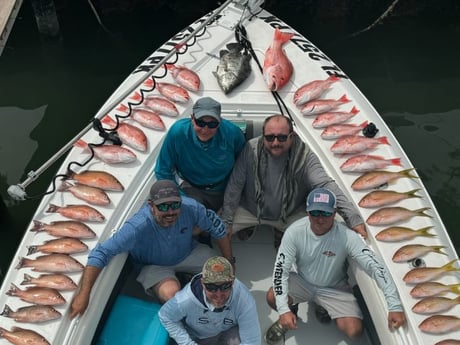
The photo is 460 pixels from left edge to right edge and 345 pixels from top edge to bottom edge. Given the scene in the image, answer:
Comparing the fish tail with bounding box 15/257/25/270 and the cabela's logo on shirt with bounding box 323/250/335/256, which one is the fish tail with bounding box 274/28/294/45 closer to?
the cabela's logo on shirt with bounding box 323/250/335/256

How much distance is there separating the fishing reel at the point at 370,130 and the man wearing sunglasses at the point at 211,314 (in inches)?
79.9

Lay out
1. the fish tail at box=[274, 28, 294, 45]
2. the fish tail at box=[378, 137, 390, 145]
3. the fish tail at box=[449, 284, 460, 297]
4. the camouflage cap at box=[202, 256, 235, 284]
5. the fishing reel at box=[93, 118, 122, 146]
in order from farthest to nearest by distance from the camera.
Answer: the fish tail at box=[274, 28, 294, 45]
the fish tail at box=[378, 137, 390, 145]
the fishing reel at box=[93, 118, 122, 146]
the fish tail at box=[449, 284, 460, 297]
the camouflage cap at box=[202, 256, 235, 284]

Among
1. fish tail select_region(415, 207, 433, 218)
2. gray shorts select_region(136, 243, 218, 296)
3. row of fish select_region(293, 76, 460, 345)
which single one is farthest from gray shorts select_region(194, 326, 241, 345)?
fish tail select_region(415, 207, 433, 218)

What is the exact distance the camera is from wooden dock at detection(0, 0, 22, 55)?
531 cm

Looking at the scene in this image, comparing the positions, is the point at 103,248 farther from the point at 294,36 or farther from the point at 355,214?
the point at 294,36

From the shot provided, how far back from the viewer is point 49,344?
10.8 ft

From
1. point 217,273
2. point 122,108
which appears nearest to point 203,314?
point 217,273

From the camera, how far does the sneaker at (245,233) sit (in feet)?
15.2

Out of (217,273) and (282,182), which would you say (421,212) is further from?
(217,273)

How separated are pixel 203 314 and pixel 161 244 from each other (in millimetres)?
645

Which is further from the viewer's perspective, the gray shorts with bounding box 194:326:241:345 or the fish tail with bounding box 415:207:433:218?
the fish tail with bounding box 415:207:433:218

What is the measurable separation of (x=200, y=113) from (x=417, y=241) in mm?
1857

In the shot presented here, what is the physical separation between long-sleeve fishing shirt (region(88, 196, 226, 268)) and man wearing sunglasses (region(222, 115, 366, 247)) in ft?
1.38

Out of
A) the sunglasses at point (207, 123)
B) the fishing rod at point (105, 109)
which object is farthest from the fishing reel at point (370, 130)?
the fishing rod at point (105, 109)
